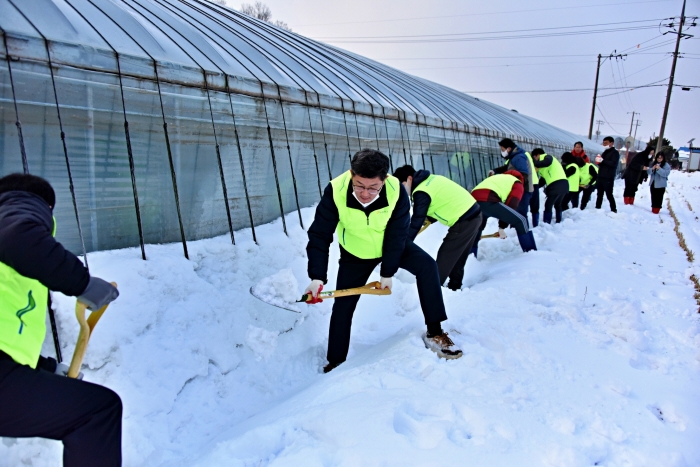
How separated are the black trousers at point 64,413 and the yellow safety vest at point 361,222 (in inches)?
61.5

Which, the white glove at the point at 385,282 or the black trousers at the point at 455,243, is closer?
the white glove at the point at 385,282

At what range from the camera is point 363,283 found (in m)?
3.06

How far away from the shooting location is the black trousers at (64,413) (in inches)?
55.5

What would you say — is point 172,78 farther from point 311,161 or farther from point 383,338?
point 383,338

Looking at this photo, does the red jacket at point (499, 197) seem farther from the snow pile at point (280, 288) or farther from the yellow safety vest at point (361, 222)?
the yellow safety vest at point (361, 222)

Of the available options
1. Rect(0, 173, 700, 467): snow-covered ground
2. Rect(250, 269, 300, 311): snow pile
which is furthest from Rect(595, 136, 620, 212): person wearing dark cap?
Rect(250, 269, 300, 311): snow pile

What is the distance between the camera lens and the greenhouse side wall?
3160 mm

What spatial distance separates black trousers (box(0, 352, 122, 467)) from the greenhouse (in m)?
2.13

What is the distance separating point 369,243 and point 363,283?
349 millimetres

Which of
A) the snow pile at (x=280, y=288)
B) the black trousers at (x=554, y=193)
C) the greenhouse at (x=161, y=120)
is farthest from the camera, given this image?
the black trousers at (x=554, y=193)

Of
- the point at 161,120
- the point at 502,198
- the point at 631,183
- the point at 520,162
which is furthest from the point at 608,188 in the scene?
the point at 161,120

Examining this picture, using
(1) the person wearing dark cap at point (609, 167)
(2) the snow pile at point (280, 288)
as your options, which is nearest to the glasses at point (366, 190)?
(2) the snow pile at point (280, 288)

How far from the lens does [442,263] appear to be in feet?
14.0

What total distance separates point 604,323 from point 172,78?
4.00 metres
